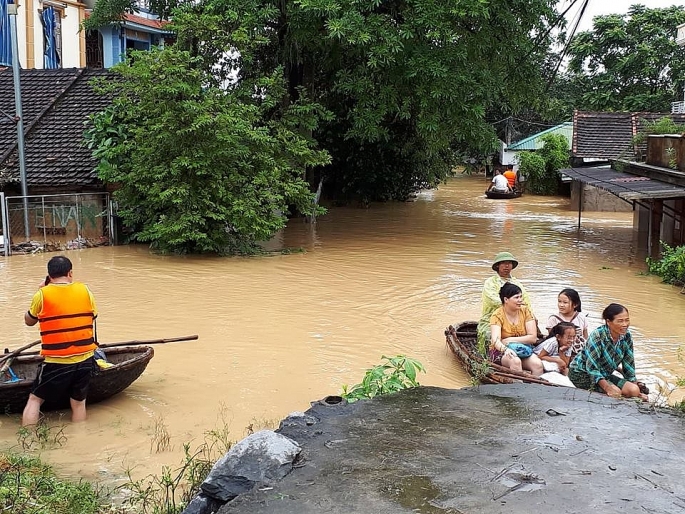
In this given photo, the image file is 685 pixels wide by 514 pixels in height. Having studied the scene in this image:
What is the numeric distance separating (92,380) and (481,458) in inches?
172

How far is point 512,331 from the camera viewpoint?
27.1 feet

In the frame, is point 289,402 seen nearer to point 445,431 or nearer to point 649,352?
point 445,431

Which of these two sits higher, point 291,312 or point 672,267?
point 672,267

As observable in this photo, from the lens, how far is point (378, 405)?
203 inches

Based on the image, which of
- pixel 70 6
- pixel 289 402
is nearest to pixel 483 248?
pixel 289 402

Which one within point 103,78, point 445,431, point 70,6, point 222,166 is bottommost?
point 445,431

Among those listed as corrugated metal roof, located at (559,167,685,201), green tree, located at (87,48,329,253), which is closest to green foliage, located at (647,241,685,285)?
corrugated metal roof, located at (559,167,685,201)

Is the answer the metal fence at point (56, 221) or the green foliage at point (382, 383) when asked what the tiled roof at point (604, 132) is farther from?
the green foliage at point (382, 383)

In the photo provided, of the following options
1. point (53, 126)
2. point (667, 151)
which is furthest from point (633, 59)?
point (53, 126)

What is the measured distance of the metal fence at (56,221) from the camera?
680 inches

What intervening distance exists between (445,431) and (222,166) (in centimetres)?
1287

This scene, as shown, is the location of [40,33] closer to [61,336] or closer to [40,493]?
[61,336]

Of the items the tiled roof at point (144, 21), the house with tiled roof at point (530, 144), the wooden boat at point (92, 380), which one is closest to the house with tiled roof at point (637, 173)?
the house with tiled roof at point (530, 144)

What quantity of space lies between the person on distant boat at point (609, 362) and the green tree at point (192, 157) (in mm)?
10804
